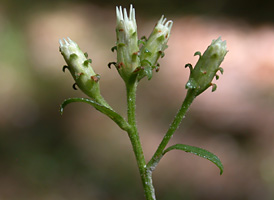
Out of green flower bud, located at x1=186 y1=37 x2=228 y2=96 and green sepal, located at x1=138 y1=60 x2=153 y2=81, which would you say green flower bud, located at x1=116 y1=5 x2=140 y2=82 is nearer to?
green sepal, located at x1=138 y1=60 x2=153 y2=81

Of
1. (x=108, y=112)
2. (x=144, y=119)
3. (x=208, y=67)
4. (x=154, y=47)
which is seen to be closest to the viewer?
(x=108, y=112)

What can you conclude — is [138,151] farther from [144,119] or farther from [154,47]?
[144,119]

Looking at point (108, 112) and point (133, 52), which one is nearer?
point (108, 112)

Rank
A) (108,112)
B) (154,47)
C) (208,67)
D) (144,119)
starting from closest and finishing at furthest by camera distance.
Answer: (108,112) → (208,67) → (154,47) → (144,119)

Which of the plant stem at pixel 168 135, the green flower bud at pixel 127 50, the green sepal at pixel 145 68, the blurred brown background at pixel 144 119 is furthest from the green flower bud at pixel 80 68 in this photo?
the blurred brown background at pixel 144 119

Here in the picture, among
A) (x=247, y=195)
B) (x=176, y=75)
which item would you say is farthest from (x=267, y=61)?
(x=247, y=195)

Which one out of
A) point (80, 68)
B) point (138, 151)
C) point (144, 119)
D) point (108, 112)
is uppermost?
point (144, 119)

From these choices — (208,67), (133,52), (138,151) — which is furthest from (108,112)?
(208,67)

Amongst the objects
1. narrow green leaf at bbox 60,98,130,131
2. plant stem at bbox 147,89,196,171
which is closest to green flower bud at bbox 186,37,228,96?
plant stem at bbox 147,89,196,171
